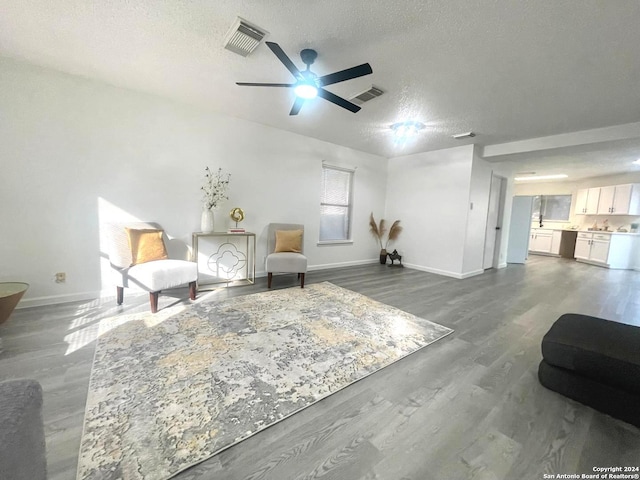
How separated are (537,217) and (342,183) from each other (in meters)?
7.58

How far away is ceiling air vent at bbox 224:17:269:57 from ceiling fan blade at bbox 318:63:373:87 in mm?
579

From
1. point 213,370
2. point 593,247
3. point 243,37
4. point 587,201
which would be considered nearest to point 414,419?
point 213,370

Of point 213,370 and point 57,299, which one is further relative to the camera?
point 57,299

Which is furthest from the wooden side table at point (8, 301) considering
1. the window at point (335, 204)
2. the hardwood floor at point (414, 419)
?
the window at point (335, 204)

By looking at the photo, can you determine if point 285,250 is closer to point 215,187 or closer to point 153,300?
point 215,187

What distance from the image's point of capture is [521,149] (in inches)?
170

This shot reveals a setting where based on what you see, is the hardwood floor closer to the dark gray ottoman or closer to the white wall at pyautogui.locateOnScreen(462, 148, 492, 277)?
the dark gray ottoman

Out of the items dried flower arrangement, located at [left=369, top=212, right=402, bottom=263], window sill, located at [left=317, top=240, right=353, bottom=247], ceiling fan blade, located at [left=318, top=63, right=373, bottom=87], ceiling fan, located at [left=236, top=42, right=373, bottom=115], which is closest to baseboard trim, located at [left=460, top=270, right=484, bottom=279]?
dried flower arrangement, located at [left=369, top=212, right=402, bottom=263]

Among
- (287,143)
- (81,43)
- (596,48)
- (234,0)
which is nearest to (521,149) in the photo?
(596,48)

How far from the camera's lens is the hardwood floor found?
1158 mm

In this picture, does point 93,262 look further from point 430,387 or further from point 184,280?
point 430,387

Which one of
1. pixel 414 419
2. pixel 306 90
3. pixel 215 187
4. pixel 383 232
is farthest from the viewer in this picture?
pixel 383 232

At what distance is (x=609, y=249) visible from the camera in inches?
256

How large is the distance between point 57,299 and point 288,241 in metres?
2.85
